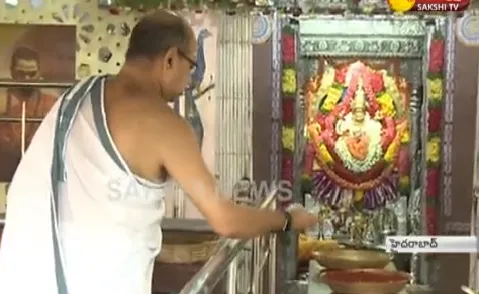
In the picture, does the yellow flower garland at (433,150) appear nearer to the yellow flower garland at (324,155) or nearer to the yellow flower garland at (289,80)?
the yellow flower garland at (324,155)

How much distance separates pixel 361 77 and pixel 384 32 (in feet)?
1.14

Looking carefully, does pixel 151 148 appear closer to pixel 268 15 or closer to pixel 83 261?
pixel 83 261

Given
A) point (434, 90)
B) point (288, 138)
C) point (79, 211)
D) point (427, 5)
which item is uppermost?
point (427, 5)

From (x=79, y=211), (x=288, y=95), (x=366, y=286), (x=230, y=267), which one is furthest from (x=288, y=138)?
(x=79, y=211)

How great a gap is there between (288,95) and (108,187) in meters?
4.29

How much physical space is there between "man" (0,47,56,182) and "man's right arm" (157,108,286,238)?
3778mm

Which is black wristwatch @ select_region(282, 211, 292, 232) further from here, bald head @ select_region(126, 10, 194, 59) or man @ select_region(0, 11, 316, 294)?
bald head @ select_region(126, 10, 194, 59)

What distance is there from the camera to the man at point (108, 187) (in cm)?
196

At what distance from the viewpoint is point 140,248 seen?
203 centimetres

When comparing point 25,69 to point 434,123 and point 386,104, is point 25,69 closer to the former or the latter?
point 386,104

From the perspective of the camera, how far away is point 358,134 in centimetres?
632

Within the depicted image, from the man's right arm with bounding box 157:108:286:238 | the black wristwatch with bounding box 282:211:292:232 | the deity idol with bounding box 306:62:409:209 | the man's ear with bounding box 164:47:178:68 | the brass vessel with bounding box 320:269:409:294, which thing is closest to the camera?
the man's right arm with bounding box 157:108:286:238

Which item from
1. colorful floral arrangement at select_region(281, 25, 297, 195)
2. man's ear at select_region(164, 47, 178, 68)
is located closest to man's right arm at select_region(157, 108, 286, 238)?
man's ear at select_region(164, 47, 178, 68)

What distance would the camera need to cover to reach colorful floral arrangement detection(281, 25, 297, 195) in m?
6.15
